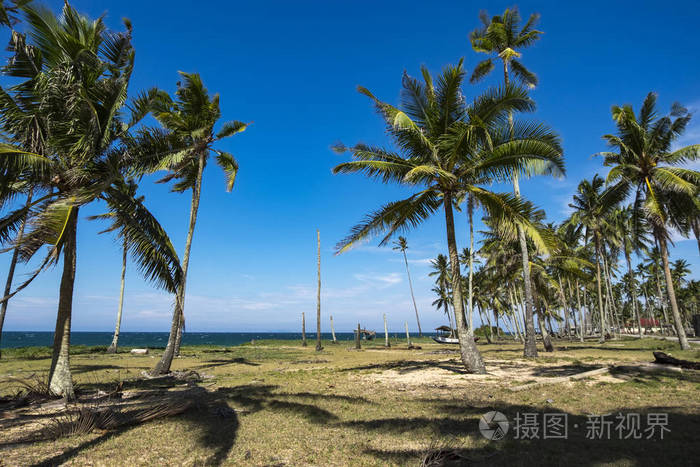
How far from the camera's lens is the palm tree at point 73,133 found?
798 centimetres

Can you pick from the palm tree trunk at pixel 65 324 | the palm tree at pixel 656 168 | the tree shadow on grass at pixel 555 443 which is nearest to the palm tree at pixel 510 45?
the palm tree at pixel 656 168

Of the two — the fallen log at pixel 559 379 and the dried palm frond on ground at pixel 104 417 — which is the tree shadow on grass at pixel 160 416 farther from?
the fallen log at pixel 559 379

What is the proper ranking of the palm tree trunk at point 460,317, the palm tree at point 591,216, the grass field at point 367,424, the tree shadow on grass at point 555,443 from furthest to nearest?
the palm tree at point 591,216 → the palm tree trunk at point 460,317 → the grass field at point 367,424 → the tree shadow on grass at point 555,443

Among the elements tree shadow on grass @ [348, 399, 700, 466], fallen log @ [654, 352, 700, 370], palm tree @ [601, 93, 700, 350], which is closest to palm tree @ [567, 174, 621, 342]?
palm tree @ [601, 93, 700, 350]

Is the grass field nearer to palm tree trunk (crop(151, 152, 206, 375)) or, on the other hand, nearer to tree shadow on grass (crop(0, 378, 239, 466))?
tree shadow on grass (crop(0, 378, 239, 466))

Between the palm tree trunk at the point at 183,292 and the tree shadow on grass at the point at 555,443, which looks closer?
the tree shadow on grass at the point at 555,443

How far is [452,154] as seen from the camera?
12.6 metres

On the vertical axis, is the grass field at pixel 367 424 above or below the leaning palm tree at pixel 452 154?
below

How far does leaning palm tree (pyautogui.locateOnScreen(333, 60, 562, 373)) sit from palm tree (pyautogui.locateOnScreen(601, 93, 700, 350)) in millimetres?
11173

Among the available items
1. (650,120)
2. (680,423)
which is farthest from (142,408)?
(650,120)

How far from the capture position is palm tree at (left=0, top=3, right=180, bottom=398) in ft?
26.2

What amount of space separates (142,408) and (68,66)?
8094mm

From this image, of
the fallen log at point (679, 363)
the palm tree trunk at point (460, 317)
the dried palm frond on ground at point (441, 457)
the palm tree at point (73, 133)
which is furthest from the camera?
the palm tree trunk at point (460, 317)

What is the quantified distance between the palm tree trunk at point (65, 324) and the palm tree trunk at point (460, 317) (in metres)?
11.3
